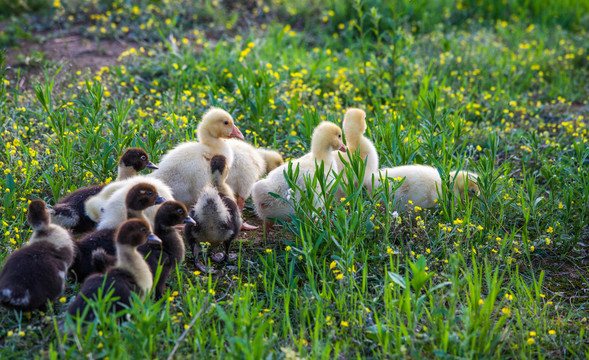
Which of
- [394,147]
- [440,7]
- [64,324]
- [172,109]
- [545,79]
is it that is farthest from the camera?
[440,7]

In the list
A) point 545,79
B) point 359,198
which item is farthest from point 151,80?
point 545,79

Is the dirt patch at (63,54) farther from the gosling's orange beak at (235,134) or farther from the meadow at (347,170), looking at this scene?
the gosling's orange beak at (235,134)

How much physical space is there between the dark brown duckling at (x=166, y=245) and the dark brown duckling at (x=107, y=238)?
0.41ft

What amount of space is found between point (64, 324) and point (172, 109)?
3727 millimetres

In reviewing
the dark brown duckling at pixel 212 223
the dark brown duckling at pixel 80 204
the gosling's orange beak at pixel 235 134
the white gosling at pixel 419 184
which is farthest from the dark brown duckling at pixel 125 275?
the white gosling at pixel 419 184

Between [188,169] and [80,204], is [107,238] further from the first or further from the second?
[188,169]

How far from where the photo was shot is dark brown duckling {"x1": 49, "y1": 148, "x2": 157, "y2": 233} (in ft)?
15.7

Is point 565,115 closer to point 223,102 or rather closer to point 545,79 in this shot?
point 545,79

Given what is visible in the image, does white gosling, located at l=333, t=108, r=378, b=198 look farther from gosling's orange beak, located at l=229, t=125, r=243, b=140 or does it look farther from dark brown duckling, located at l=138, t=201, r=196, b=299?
dark brown duckling, located at l=138, t=201, r=196, b=299

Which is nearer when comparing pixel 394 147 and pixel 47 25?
pixel 394 147

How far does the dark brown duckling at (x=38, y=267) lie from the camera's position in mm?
3834

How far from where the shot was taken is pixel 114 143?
5.75m

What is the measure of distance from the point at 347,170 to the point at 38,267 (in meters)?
2.35

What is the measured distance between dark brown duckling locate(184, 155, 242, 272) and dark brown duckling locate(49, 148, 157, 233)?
653 millimetres
